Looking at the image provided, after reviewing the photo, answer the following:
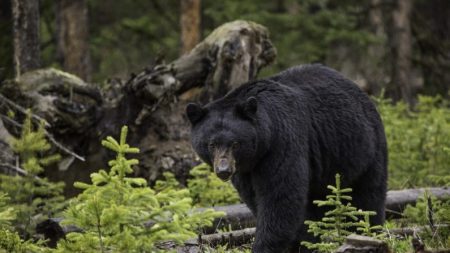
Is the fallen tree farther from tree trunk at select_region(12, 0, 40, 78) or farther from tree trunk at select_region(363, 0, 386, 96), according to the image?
tree trunk at select_region(363, 0, 386, 96)

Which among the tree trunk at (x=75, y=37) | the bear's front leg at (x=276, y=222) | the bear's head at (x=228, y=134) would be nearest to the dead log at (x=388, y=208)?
the bear's front leg at (x=276, y=222)

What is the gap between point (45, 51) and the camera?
1736cm

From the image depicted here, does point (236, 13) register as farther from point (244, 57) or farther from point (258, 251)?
point (258, 251)

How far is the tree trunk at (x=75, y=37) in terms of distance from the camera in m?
12.7

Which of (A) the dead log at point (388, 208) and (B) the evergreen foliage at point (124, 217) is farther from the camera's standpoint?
(A) the dead log at point (388, 208)

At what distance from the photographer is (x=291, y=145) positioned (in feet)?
19.2

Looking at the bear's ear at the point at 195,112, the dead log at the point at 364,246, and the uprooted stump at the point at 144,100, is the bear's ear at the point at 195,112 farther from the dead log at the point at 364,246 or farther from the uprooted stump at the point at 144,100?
the uprooted stump at the point at 144,100

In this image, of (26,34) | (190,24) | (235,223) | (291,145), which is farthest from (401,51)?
(291,145)

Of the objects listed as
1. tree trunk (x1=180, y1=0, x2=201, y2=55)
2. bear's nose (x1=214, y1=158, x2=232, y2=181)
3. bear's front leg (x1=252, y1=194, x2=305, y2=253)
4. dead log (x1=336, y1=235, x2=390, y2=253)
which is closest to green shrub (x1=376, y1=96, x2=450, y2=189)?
bear's front leg (x1=252, y1=194, x2=305, y2=253)

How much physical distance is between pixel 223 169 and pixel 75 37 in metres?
7.99

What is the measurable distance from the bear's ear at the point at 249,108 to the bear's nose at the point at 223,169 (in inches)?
17.8

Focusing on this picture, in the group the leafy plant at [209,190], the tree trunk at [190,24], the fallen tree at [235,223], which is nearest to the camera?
the fallen tree at [235,223]

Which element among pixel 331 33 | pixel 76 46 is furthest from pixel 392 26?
pixel 76 46

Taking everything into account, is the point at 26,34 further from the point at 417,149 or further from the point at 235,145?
the point at 417,149
